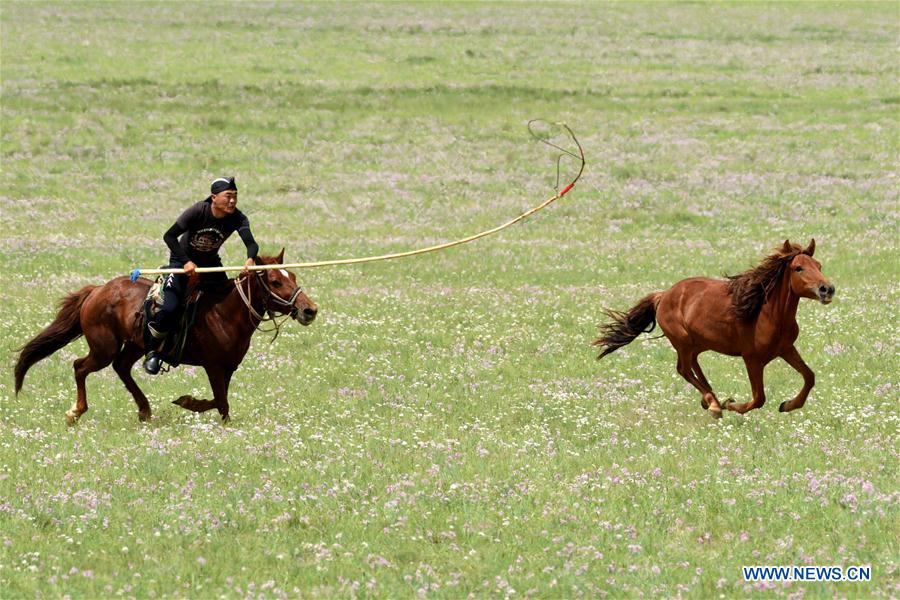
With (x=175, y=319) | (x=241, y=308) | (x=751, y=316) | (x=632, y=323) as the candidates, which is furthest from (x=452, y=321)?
(x=751, y=316)

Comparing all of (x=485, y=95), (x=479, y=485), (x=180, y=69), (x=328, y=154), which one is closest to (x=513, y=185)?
(x=328, y=154)

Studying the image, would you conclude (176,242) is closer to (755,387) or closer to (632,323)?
(632,323)

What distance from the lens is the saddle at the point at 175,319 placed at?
14.3 m

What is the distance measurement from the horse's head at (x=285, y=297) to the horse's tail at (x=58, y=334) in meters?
2.93

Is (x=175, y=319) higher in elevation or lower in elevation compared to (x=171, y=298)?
lower

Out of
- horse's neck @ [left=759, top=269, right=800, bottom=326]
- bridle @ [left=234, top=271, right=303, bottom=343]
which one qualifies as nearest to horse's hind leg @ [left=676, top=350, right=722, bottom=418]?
horse's neck @ [left=759, top=269, right=800, bottom=326]

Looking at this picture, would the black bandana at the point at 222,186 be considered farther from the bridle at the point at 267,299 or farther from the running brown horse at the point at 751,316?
the running brown horse at the point at 751,316

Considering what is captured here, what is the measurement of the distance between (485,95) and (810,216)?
2262cm

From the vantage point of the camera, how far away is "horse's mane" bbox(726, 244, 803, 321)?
1402 centimetres

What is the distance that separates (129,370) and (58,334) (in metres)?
1.10

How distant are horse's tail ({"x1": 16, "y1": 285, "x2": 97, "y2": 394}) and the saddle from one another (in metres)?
1.33

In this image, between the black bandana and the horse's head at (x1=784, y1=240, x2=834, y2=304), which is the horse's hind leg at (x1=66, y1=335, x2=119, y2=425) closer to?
the black bandana

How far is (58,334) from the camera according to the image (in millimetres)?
15289

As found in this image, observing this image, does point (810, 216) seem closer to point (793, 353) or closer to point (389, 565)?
point (793, 353)
